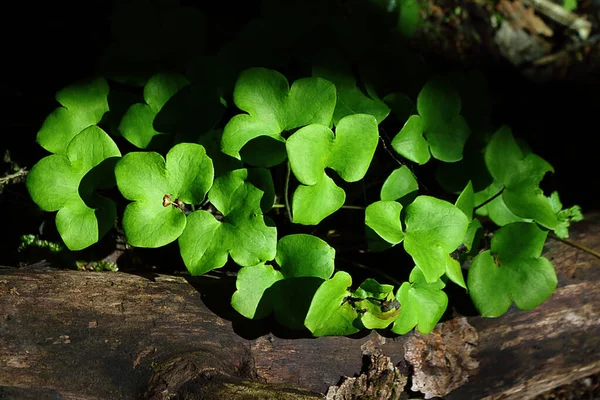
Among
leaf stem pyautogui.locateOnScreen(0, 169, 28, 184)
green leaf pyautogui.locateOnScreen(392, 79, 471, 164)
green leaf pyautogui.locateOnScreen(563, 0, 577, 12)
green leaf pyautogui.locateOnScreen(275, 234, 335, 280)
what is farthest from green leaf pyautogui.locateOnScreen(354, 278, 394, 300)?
green leaf pyautogui.locateOnScreen(563, 0, 577, 12)

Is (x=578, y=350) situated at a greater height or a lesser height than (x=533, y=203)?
lesser

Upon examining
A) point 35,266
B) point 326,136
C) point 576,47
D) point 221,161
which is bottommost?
point 35,266

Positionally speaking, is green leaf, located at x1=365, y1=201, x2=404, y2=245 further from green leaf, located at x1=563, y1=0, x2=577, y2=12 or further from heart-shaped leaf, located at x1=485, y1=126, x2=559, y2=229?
green leaf, located at x1=563, y1=0, x2=577, y2=12

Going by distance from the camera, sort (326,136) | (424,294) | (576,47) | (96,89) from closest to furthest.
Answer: (326,136)
(424,294)
(96,89)
(576,47)

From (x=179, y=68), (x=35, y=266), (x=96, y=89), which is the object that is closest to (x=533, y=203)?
(x=179, y=68)

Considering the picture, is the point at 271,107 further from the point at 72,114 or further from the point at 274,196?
the point at 72,114

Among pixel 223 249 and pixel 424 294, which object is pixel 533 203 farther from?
pixel 223 249

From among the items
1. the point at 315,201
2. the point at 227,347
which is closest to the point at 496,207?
the point at 315,201
